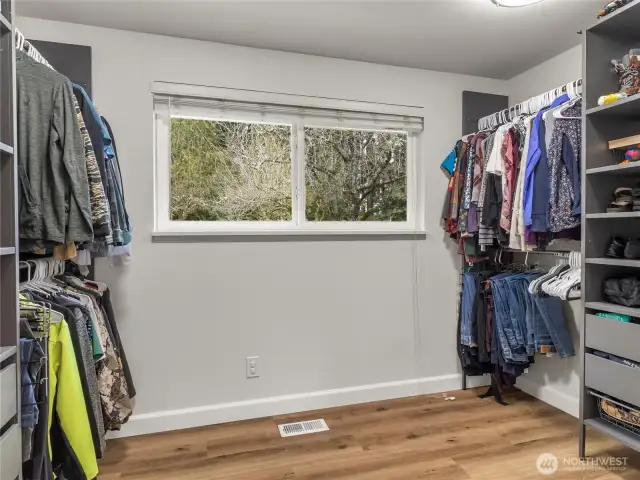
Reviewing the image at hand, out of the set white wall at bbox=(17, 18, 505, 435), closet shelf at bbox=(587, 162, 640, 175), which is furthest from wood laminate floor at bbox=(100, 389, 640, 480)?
closet shelf at bbox=(587, 162, 640, 175)

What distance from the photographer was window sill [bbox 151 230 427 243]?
95.2 inches

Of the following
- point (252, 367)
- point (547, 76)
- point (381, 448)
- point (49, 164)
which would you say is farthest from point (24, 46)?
point (547, 76)

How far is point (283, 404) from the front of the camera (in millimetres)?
2584

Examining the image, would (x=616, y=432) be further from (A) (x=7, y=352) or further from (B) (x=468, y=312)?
(A) (x=7, y=352)

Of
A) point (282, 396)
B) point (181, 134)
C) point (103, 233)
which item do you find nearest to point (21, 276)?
point (103, 233)

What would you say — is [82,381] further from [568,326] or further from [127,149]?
[568,326]

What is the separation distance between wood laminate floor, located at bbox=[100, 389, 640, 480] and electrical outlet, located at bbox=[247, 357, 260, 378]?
0.85 feet

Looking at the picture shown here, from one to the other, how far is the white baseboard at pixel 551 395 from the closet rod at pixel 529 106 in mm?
1707

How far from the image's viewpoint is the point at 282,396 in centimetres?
260

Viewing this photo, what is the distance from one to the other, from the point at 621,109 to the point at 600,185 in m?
0.34

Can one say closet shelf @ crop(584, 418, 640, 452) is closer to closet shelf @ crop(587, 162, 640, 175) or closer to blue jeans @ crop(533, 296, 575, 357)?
blue jeans @ crop(533, 296, 575, 357)

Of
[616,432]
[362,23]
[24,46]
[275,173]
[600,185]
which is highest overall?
[362,23]

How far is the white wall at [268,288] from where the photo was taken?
92.2 inches

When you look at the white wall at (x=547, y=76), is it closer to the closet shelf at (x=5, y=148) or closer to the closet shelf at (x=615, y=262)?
the closet shelf at (x=615, y=262)
